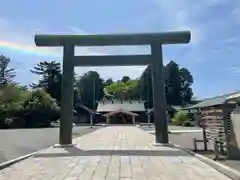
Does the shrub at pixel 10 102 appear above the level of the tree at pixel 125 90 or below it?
below

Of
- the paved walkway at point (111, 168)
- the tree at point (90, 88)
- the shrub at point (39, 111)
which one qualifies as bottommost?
the paved walkway at point (111, 168)

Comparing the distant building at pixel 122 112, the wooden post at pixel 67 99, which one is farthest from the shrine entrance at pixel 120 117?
the wooden post at pixel 67 99

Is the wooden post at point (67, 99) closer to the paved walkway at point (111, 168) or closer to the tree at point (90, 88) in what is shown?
the paved walkway at point (111, 168)

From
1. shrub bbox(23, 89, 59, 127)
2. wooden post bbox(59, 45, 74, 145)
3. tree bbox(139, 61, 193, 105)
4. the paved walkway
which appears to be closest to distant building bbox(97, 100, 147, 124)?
tree bbox(139, 61, 193, 105)

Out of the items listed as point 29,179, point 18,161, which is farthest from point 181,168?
point 18,161

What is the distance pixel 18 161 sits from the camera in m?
10.2

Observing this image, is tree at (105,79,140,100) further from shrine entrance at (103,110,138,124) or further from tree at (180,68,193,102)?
shrine entrance at (103,110,138,124)

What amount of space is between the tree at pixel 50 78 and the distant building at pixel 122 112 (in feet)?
33.8

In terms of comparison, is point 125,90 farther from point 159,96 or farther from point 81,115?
point 159,96

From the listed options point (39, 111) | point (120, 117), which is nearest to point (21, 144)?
point (39, 111)

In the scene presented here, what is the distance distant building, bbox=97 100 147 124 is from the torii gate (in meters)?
58.2

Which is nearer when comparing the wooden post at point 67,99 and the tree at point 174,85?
the wooden post at point 67,99

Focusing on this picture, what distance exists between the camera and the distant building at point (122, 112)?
242 feet

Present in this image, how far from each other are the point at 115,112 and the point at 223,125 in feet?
203
